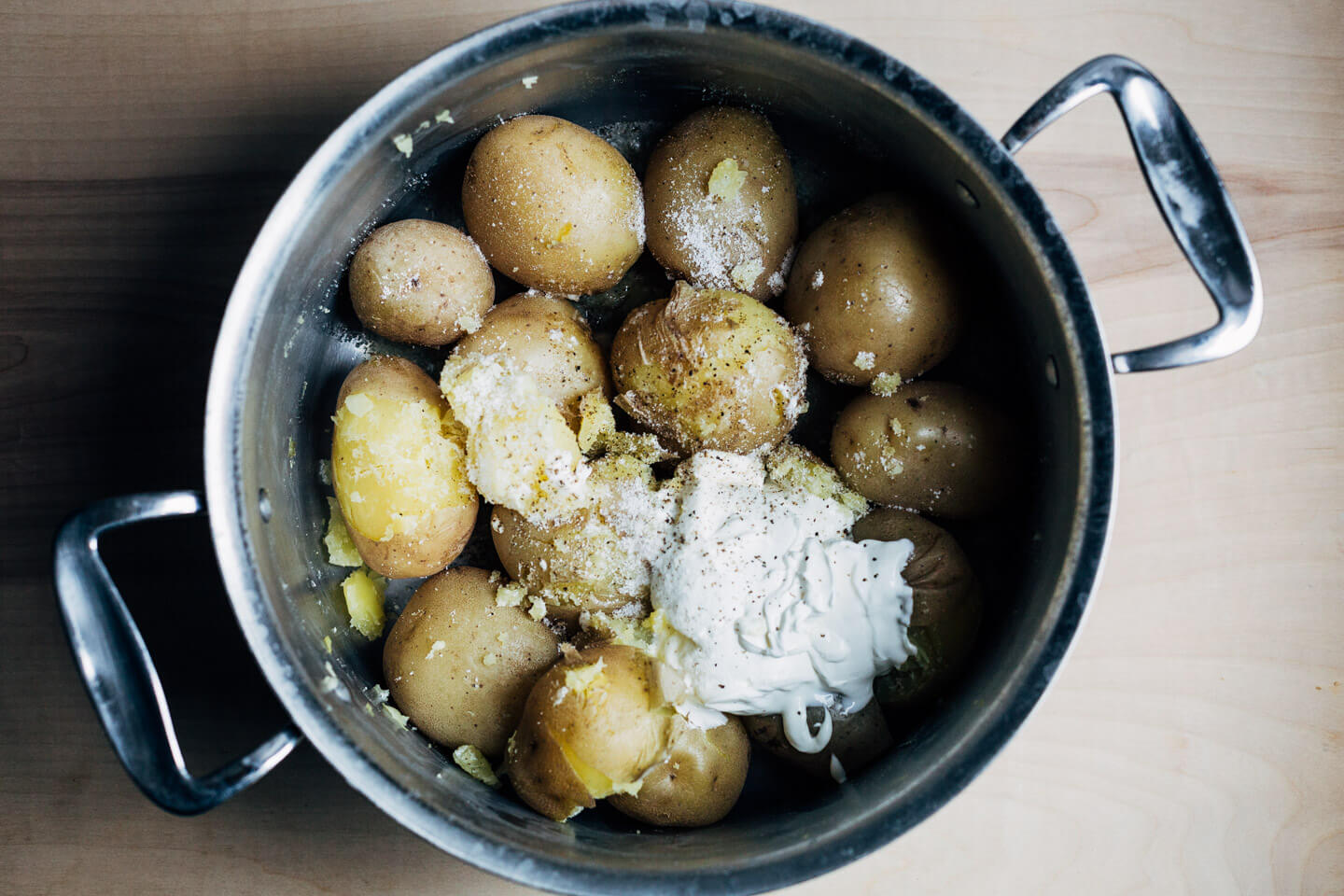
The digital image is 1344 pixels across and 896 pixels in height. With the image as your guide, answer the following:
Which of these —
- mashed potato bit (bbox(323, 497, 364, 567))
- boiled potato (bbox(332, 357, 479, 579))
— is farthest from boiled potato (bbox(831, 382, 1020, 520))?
mashed potato bit (bbox(323, 497, 364, 567))

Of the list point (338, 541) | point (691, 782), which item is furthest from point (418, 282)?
point (691, 782)

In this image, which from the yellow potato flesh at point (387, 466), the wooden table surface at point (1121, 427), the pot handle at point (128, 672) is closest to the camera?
the pot handle at point (128, 672)

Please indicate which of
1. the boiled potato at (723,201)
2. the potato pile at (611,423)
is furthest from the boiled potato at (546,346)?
the boiled potato at (723,201)

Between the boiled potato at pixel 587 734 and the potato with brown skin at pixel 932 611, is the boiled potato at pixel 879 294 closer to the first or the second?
A: the potato with brown skin at pixel 932 611

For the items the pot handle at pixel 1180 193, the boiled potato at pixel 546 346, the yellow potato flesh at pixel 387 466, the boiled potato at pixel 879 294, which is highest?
the pot handle at pixel 1180 193

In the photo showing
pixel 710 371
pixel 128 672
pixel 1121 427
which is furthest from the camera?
pixel 1121 427

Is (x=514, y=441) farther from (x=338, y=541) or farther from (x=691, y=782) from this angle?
(x=691, y=782)

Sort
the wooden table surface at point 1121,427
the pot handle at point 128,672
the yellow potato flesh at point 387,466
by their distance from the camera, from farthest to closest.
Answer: the wooden table surface at point 1121,427, the yellow potato flesh at point 387,466, the pot handle at point 128,672

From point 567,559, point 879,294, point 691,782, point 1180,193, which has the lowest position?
point 691,782

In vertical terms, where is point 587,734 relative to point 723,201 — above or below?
below
